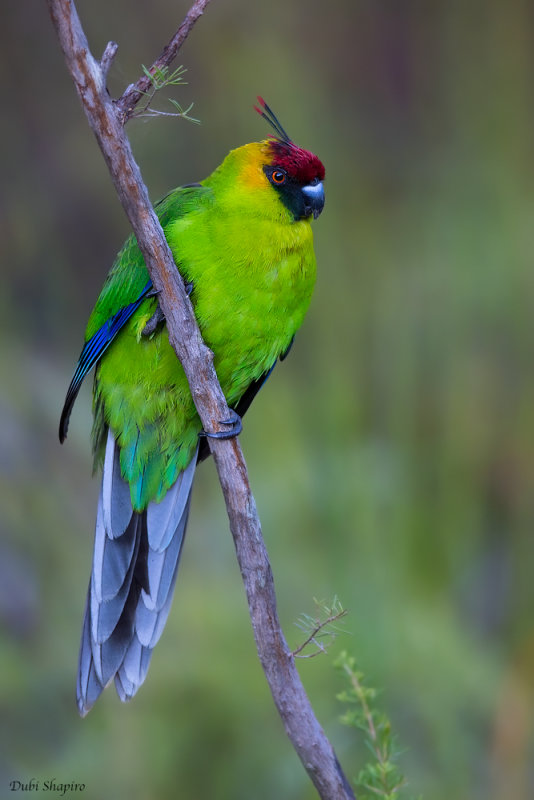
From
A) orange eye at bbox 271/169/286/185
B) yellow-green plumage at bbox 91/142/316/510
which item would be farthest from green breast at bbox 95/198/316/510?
orange eye at bbox 271/169/286/185

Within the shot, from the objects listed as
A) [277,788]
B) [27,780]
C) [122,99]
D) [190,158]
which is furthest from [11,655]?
[190,158]

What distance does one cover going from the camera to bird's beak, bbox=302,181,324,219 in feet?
6.34

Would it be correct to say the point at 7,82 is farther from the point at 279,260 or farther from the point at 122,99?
the point at 122,99

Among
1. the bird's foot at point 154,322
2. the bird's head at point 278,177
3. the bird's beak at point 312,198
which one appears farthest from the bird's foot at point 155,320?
the bird's beak at point 312,198

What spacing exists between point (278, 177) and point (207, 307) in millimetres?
396

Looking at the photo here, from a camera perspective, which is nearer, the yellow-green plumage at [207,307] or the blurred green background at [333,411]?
the yellow-green plumage at [207,307]

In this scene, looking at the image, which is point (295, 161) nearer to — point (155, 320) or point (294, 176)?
point (294, 176)

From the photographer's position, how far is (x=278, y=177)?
6.31ft

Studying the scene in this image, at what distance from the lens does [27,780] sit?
206cm

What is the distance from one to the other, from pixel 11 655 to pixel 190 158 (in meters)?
2.01

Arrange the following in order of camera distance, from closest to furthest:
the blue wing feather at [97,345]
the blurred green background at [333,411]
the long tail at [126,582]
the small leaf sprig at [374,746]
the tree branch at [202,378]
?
the tree branch at [202,378] < the small leaf sprig at [374,746] < the long tail at [126,582] < the blue wing feather at [97,345] < the blurred green background at [333,411]

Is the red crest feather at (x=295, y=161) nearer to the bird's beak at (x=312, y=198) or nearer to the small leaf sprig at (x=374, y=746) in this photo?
the bird's beak at (x=312, y=198)

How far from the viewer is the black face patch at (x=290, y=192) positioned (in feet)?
6.26

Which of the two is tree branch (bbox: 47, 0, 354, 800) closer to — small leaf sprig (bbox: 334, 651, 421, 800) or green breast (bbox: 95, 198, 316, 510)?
small leaf sprig (bbox: 334, 651, 421, 800)
